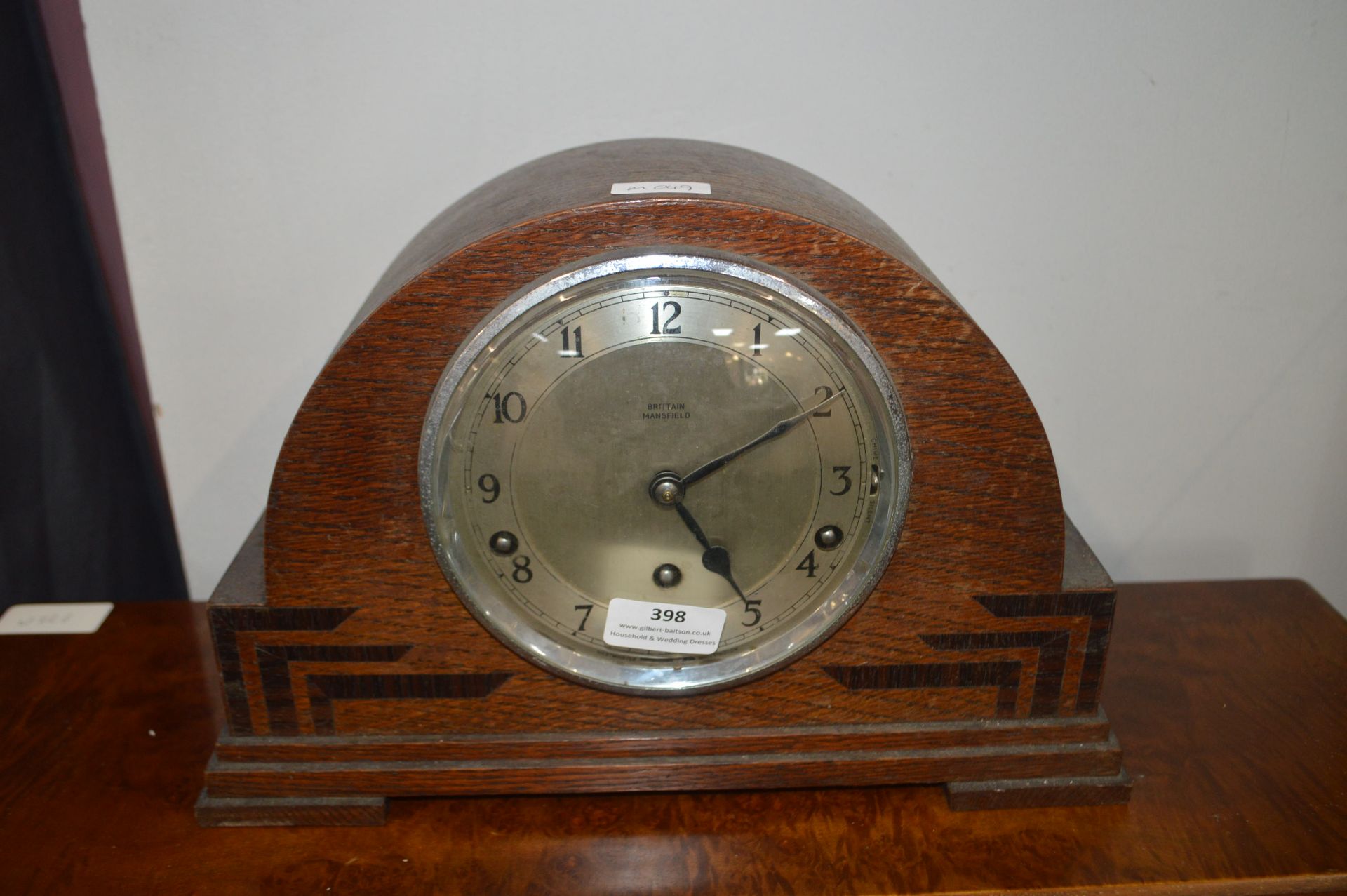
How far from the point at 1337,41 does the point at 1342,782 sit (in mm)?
909

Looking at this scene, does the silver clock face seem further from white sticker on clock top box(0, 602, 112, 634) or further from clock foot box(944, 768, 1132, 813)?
white sticker on clock top box(0, 602, 112, 634)

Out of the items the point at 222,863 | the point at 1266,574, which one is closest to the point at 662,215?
the point at 222,863

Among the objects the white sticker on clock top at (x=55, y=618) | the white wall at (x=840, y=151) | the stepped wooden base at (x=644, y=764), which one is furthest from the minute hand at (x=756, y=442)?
the white sticker on clock top at (x=55, y=618)

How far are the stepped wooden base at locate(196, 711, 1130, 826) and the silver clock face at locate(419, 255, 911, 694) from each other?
0.09 meters

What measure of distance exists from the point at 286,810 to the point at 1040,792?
768 millimetres

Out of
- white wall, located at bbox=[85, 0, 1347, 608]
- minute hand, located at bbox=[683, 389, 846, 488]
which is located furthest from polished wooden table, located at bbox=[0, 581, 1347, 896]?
white wall, located at bbox=[85, 0, 1347, 608]

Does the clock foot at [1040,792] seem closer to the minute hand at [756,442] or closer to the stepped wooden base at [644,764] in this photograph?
the stepped wooden base at [644,764]

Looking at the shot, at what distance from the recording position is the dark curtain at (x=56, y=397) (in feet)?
4.62

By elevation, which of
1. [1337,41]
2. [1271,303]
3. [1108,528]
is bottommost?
[1108,528]

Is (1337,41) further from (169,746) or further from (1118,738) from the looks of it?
(169,746)

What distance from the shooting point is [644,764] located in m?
1.12

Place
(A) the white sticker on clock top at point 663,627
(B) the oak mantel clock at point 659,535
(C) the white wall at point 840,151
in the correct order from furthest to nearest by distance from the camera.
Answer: (C) the white wall at point 840,151
(A) the white sticker on clock top at point 663,627
(B) the oak mantel clock at point 659,535

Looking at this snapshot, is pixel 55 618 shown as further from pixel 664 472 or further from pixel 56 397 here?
pixel 664 472

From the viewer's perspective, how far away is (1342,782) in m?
1.16
